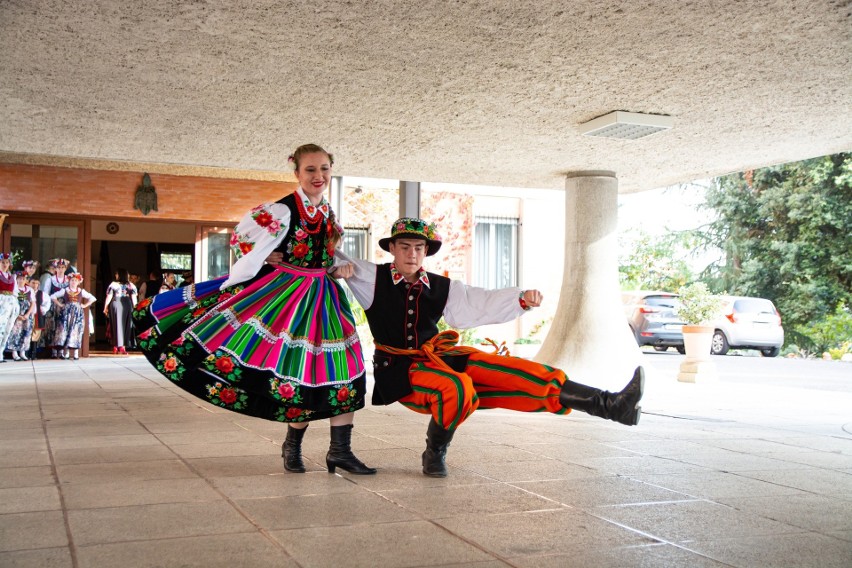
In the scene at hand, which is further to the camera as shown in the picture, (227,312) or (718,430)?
(718,430)

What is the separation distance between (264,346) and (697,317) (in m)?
8.41

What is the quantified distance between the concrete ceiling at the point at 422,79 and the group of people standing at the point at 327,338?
1327 millimetres

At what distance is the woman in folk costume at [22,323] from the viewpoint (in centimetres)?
1405

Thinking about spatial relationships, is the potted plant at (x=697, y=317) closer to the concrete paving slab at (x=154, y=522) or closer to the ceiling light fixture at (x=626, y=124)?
the ceiling light fixture at (x=626, y=124)

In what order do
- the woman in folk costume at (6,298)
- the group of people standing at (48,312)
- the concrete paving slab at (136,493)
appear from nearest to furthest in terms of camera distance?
the concrete paving slab at (136,493), the woman in folk costume at (6,298), the group of people standing at (48,312)

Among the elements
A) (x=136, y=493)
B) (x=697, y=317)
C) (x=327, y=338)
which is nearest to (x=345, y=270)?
(x=327, y=338)

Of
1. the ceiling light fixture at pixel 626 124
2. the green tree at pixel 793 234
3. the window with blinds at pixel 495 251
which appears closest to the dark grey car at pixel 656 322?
the window with blinds at pixel 495 251

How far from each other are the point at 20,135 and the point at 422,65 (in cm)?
419

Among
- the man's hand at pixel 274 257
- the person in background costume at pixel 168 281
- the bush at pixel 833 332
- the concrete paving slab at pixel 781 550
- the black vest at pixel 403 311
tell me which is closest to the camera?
the concrete paving slab at pixel 781 550

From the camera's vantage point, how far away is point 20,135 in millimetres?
7926

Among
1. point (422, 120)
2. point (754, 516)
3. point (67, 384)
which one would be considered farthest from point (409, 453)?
point (67, 384)

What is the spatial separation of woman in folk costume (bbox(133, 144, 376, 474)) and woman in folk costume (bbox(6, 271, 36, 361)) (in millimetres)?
11014

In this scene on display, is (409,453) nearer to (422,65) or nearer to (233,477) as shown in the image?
(233,477)

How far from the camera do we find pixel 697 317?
37.1ft
